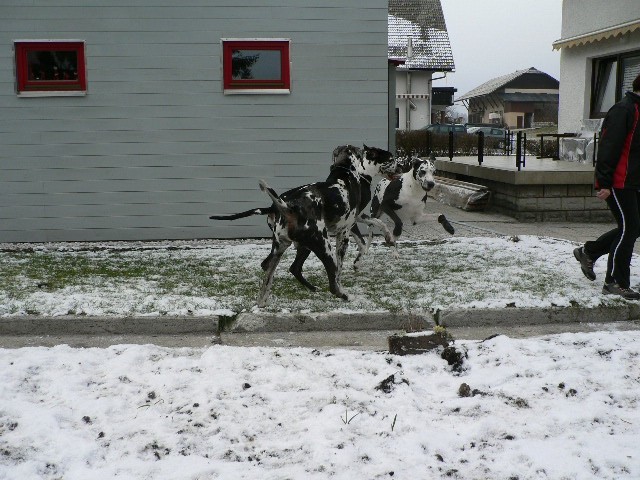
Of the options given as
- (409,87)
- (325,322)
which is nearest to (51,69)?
(325,322)

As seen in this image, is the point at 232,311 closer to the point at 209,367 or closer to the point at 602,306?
the point at 209,367

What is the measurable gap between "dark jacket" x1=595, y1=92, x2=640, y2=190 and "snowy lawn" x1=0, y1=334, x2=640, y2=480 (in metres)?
1.98

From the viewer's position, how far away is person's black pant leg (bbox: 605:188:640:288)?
678cm

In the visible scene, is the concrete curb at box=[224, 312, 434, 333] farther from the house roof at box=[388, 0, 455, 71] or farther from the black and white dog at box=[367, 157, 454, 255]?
the house roof at box=[388, 0, 455, 71]

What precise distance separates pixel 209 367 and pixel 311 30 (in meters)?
7.02

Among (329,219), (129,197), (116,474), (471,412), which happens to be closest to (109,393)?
(116,474)

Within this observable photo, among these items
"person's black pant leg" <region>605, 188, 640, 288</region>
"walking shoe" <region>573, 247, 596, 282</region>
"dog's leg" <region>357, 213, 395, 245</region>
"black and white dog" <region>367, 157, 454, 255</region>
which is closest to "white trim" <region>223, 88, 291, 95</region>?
"black and white dog" <region>367, 157, 454, 255</region>

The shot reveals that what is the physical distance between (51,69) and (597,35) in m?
11.3

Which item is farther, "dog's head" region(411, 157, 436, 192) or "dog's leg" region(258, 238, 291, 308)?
"dog's head" region(411, 157, 436, 192)

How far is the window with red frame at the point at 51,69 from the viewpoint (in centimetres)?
1056

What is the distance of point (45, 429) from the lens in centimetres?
398

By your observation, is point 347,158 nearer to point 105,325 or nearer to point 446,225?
point 446,225

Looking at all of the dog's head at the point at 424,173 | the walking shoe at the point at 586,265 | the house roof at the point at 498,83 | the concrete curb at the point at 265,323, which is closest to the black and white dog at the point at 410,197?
the dog's head at the point at 424,173

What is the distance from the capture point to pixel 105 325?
6.36 m
